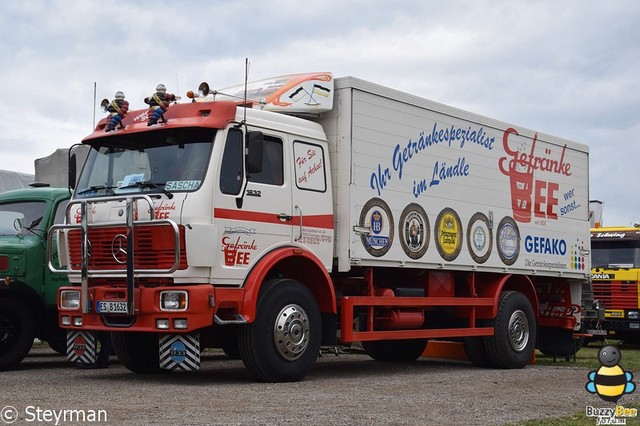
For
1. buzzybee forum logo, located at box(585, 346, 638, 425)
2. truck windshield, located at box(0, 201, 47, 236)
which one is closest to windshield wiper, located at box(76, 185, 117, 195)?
truck windshield, located at box(0, 201, 47, 236)

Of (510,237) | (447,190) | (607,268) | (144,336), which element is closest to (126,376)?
(144,336)

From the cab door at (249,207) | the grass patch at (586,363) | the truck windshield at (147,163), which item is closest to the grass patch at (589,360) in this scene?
the grass patch at (586,363)

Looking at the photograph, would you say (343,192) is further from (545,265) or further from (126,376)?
(545,265)

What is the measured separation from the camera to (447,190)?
13.2 metres

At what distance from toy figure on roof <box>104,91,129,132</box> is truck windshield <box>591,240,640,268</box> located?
45.3 feet

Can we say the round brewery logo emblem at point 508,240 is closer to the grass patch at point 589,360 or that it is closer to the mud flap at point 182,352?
the grass patch at point 589,360

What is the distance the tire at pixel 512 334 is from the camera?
13.8 meters

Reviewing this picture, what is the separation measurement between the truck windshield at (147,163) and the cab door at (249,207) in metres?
0.29

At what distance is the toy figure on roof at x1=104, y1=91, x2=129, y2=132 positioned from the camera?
432 inches

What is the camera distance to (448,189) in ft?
43.4

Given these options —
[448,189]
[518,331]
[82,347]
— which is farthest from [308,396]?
[518,331]

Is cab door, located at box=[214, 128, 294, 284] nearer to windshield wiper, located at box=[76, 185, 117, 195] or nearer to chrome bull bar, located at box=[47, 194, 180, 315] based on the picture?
chrome bull bar, located at box=[47, 194, 180, 315]

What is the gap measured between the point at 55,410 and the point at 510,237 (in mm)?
8221

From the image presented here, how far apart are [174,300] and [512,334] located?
6140 millimetres
